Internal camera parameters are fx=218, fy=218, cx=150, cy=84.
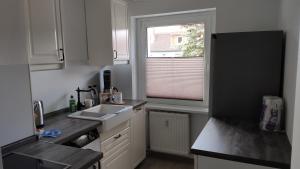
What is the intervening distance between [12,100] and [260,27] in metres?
2.31

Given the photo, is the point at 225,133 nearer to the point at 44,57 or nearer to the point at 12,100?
the point at 12,100

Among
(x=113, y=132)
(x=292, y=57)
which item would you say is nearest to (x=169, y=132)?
(x=113, y=132)

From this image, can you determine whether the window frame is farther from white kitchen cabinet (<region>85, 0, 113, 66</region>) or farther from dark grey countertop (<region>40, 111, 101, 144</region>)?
dark grey countertop (<region>40, 111, 101, 144</region>)

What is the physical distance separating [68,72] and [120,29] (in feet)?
2.71

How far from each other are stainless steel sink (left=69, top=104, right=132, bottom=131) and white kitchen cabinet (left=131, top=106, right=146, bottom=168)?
243mm

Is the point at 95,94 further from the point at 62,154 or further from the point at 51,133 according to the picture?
the point at 62,154

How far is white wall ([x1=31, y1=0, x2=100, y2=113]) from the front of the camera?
7.10ft

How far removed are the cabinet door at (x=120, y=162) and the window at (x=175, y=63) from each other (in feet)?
3.36

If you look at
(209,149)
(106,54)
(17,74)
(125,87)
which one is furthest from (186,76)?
(17,74)

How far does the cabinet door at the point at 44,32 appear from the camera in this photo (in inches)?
70.2

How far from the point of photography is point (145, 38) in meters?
3.16

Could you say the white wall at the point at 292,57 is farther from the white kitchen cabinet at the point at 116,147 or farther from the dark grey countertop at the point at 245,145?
the white kitchen cabinet at the point at 116,147

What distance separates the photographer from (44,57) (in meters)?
1.91

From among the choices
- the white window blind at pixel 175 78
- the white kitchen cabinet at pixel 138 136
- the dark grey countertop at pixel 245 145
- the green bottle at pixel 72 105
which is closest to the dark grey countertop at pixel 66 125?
the green bottle at pixel 72 105
